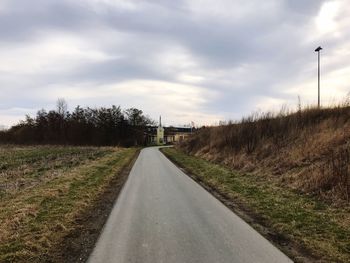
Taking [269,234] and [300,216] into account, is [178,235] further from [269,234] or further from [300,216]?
[300,216]

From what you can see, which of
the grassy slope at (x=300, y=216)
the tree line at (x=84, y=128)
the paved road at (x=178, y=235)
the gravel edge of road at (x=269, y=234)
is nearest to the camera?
the paved road at (x=178, y=235)

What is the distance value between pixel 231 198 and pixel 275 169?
6237mm

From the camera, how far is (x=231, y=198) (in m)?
13.3

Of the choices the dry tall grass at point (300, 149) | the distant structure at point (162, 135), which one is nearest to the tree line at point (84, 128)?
the distant structure at point (162, 135)

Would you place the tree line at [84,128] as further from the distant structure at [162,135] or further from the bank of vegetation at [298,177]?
the bank of vegetation at [298,177]

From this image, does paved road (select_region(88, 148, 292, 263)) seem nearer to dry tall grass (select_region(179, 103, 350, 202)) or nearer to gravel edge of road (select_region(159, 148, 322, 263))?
gravel edge of road (select_region(159, 148, 322, 263))

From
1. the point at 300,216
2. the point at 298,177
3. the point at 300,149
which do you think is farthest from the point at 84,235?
the point at 300,149

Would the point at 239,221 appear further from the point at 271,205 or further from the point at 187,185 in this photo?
the point at 187,185

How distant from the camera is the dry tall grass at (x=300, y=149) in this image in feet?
42.7

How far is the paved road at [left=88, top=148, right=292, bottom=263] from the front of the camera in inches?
255

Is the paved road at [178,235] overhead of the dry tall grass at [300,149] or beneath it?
beneath

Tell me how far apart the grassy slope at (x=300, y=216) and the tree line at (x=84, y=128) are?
8085 centimetres

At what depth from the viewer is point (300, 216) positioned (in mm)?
9812

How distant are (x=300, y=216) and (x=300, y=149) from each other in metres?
9.56
